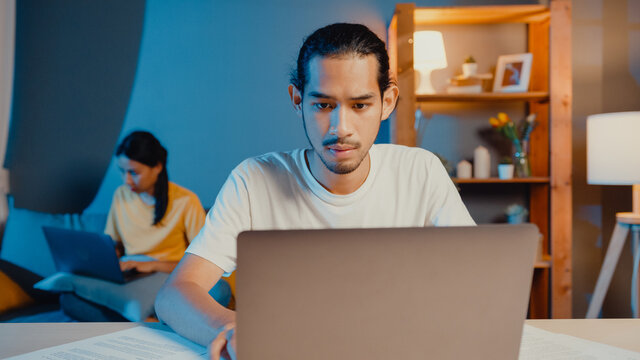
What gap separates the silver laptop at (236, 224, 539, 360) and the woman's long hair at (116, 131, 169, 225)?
2026mm

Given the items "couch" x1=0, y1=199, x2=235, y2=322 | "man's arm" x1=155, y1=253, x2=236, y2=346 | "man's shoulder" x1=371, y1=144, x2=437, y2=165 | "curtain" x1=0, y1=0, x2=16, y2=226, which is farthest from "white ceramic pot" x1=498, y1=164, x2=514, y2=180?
"curtain" x1=0, y1=0, x2=16, y2=226

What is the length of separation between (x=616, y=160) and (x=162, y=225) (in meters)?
2.33

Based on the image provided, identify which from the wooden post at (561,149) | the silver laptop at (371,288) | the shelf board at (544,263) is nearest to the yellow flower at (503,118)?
the wooden post at (561,149)

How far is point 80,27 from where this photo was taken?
2924mm

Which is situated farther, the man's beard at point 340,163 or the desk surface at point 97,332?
the man's beard at point 340,163

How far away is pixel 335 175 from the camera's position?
117cm

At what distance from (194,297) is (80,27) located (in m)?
2.80

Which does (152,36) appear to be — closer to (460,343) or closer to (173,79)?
(173,79)

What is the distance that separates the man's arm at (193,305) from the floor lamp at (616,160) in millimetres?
2094

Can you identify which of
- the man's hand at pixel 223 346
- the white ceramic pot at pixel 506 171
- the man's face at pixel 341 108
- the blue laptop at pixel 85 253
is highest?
the man's face at pixel 341 108

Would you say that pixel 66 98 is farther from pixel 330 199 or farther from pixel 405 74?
pixel 330 199

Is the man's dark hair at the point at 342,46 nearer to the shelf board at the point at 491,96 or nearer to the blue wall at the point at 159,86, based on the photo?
the shelf board at the point at 491,96

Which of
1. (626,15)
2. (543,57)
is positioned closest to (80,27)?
(543,57)

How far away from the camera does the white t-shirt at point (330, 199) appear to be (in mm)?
1149
